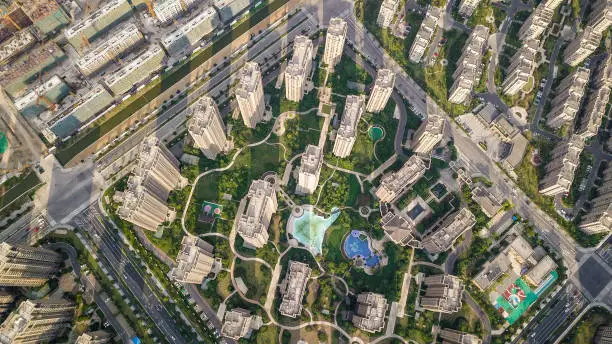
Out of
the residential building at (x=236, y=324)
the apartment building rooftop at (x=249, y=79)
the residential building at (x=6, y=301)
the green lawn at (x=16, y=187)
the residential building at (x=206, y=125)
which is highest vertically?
the apartment building rooftop at (x=249, y=79)

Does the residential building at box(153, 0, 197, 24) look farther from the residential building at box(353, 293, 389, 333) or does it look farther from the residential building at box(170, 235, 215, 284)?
the residential building at box(353, 293, 389, 333)

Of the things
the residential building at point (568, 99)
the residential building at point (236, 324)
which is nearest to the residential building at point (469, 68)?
the residential building at point (568, 99)

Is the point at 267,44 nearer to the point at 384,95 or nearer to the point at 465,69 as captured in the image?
the point at 384,95

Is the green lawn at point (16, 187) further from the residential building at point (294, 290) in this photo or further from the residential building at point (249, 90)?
the residential building at point (294, 290)

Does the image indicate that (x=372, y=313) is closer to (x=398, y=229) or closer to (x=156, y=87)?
(x=398, y=229)

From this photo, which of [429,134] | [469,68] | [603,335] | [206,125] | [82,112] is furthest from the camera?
[469,68]

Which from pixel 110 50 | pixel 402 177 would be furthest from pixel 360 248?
pixel 110 50
